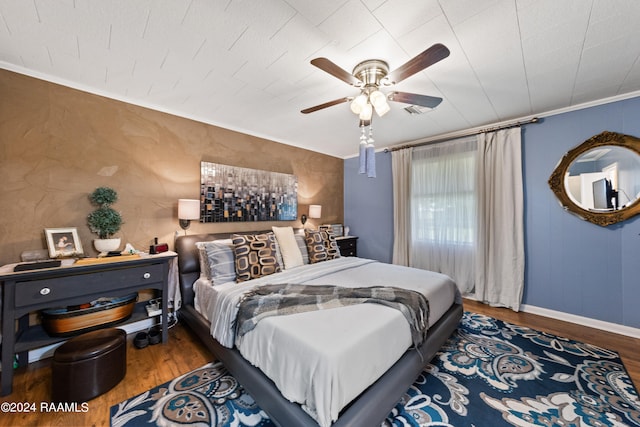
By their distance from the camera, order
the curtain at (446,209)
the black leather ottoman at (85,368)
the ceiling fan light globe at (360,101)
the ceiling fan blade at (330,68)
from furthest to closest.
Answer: the curtain at (446,209) < the ceiling fan light globe at (360,101) < the black leather ottoman at (85,368) < the ceiling fan blade at (330,68)

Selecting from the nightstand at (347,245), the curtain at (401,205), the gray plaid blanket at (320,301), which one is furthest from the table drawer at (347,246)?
the gray plaid blanket at (320,301)

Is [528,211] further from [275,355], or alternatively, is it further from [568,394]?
[275,355]

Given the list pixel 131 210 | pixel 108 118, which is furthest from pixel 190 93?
pixel 131 210

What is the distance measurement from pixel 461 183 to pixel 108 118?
15.3 ft

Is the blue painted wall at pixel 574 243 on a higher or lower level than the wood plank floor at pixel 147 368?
higher

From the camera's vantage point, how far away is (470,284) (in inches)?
140

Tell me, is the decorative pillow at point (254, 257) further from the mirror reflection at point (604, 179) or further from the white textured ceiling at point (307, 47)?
the mirror reflection at point (604, 179)

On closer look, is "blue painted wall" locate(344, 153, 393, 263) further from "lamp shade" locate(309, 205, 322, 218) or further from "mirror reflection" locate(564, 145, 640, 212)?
"mirror reflection" locate(564, 145, 640, 212)

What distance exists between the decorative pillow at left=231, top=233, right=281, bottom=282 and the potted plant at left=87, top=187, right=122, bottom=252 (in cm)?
116

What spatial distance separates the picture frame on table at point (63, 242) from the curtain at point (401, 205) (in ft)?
14.0

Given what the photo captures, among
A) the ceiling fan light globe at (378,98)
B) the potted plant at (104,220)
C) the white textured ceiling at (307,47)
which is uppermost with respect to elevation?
the white textured ceiling at (307,47)

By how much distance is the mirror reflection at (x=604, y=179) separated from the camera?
2.52m

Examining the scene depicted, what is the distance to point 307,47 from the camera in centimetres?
177

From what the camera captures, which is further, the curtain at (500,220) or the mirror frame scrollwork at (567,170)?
the curtain at (500,220)
